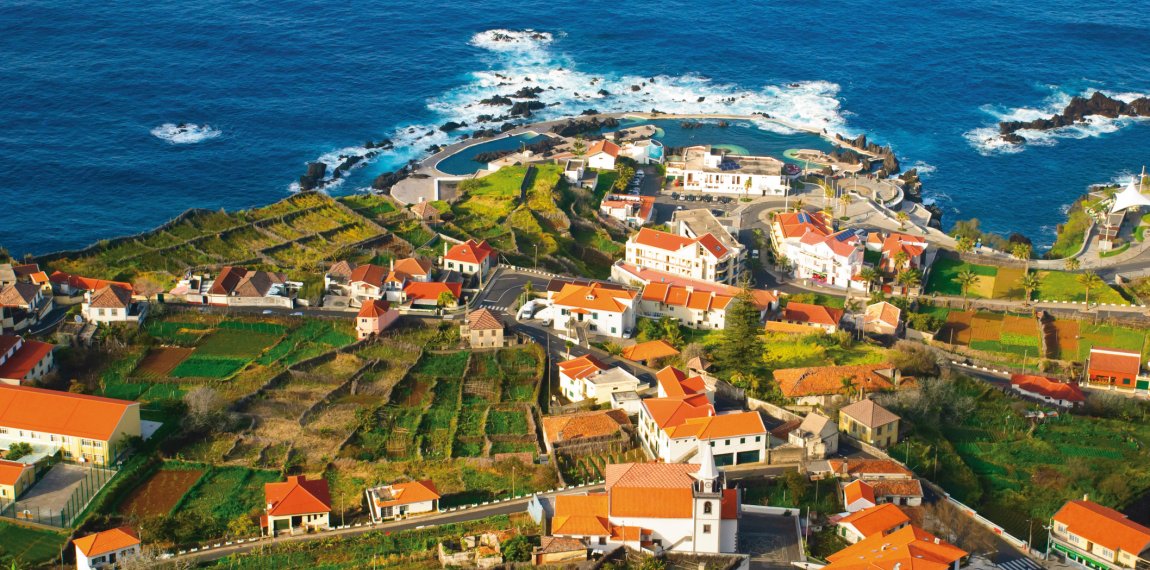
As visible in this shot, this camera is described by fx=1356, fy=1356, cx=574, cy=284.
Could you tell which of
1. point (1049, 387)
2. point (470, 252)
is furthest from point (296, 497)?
point (1049, 387)

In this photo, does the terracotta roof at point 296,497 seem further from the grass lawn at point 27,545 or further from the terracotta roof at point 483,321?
the terracotta roof at point 483,321

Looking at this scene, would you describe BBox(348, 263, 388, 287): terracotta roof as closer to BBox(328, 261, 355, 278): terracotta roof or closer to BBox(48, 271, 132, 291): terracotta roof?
BBox(328, 261, 355, 278): terracotta roof

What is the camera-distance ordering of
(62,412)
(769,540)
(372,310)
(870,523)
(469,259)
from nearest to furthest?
(769,540) < (870,523) < (62,412) < (372,310) < (469,259)

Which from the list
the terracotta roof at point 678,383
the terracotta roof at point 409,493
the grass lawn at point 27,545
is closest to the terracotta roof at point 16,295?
the grass lawn at point 27,545

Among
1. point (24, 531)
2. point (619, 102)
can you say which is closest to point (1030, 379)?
point (24, 531)

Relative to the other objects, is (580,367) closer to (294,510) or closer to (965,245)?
(294,510)

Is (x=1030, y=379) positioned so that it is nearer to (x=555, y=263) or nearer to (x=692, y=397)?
(x=692, y=397)

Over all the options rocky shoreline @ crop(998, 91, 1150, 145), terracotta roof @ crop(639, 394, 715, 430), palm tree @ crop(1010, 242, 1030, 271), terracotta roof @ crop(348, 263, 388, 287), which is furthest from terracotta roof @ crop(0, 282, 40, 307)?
rocky shoreline @ crop(998, 91, 1150, 145)
